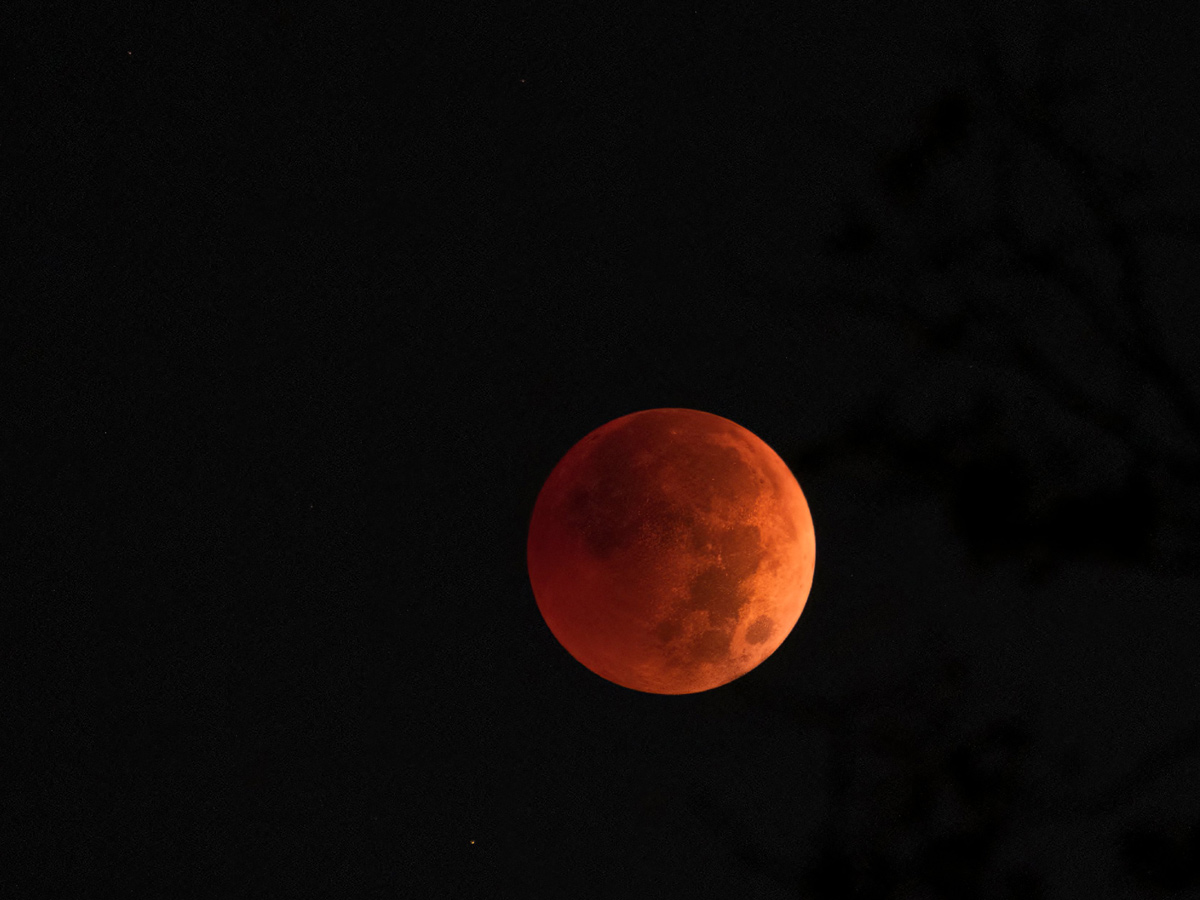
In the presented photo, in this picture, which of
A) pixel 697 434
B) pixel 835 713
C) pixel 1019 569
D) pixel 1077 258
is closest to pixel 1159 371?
pixel 1077 258

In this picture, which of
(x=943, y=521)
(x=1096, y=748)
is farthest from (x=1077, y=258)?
(x=1096, y=748)

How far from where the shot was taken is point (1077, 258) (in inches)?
194

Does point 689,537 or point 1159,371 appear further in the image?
point 1159,371

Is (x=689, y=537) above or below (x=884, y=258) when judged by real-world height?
below

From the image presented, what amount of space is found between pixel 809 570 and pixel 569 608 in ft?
3.50

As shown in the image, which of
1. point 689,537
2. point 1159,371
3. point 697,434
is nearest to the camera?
point 689,537

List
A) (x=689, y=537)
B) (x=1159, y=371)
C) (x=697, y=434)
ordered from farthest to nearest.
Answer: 1. (x=1159, y=371)
2. (x=697, y=434)
3. (x=689, y=537)

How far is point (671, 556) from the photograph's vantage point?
9.84 feet

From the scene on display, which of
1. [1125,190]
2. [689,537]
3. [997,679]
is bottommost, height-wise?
[689,537]

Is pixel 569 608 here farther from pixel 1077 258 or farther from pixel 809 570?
pixel 1077 258

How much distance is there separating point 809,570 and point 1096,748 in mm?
2907

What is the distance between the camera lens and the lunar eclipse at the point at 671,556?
3.02 m

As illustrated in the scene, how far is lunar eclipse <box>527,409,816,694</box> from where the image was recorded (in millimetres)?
3023

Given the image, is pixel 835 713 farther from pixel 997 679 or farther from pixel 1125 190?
pixel 1125 190
